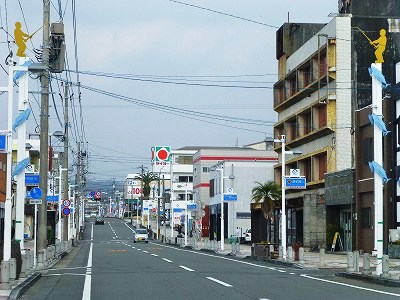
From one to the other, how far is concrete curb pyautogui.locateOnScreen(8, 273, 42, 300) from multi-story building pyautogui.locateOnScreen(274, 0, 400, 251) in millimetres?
27958

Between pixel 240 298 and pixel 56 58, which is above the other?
pixel 56 58

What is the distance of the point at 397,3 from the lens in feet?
201

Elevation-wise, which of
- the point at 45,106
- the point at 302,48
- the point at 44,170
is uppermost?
the point at 302,48

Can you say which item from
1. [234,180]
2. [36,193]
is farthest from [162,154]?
[36,193]

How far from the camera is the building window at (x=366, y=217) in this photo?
155ft

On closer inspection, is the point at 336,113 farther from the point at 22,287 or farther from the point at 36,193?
the point at 22,287

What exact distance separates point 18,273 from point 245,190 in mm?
66343

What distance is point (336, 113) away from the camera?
57.0m

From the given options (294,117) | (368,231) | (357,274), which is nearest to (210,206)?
(294,117)

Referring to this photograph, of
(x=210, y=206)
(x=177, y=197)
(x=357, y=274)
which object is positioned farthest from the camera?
(x=177, y=197)

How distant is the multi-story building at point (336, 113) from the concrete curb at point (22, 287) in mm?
27958

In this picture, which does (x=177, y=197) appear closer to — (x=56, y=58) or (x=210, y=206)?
(x=210, y=206)

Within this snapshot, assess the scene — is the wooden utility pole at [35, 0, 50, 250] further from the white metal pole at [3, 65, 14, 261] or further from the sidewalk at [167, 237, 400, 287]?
the sidewalk at [167, 237, 400, 287]

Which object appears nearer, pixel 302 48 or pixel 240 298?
pixel 240 298
